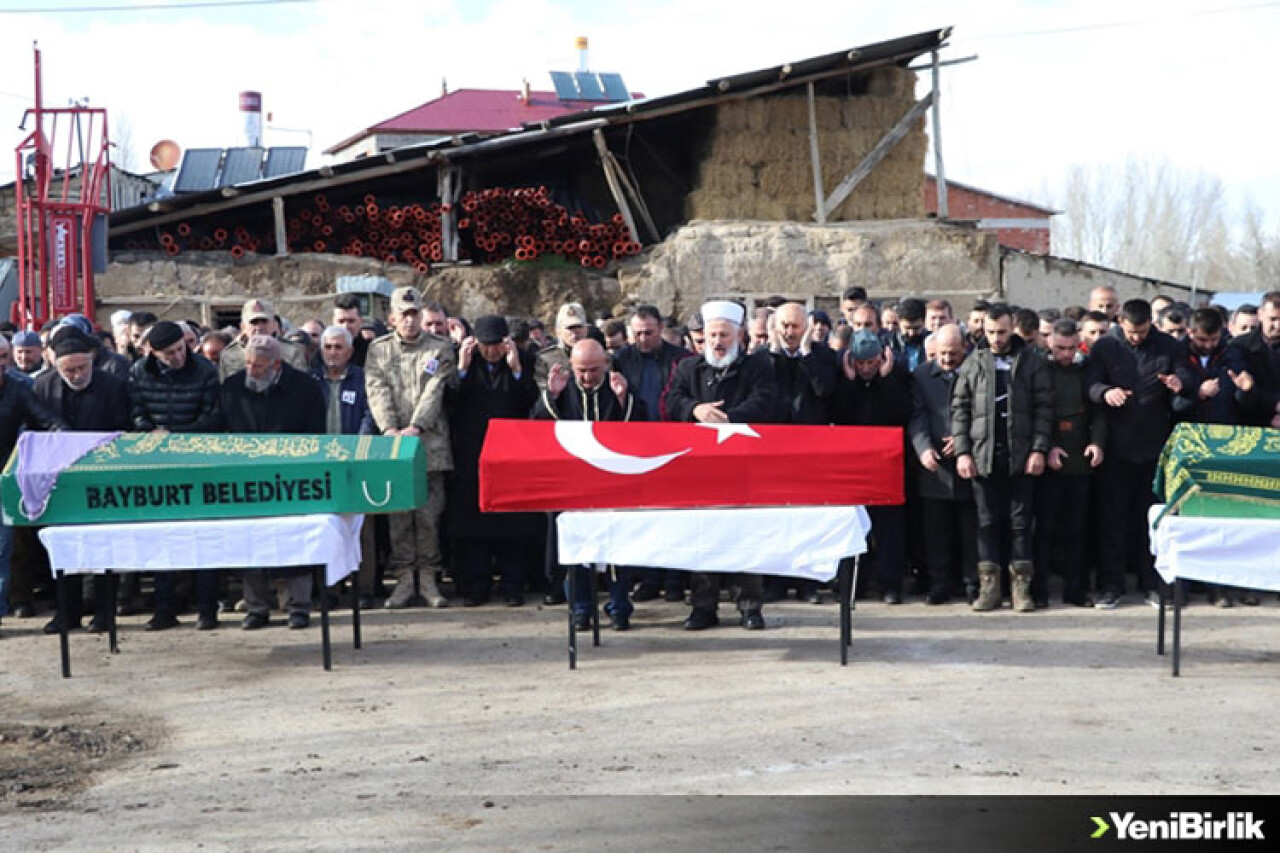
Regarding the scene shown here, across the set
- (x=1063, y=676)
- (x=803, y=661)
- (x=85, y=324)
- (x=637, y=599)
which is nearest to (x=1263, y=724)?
(x=1063, y=676)

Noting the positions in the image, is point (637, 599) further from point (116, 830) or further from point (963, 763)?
point (116, 830)

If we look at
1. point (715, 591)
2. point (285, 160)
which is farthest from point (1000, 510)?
point (285, 160)

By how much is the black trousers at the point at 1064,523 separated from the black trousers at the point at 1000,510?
0.22m

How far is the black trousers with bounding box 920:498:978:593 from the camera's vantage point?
10.4 m

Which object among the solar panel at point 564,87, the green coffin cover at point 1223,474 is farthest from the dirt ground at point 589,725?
Answer: the solar panel at point 564,87

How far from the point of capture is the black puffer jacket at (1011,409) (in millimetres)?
9945

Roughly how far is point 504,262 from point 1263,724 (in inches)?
523

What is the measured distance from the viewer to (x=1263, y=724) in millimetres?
7000

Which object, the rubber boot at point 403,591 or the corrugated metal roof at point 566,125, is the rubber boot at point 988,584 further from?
the corrugated metal roof at point 566,125

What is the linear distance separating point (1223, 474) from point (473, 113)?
36.4 metres

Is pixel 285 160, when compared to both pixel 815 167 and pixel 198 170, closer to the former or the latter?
pixel 198 170

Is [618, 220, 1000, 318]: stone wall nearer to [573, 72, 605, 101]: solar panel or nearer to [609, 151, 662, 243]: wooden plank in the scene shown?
[609, 151, 662, 243]: wooden plank

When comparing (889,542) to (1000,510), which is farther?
(889,542)

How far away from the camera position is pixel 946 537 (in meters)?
10.4
